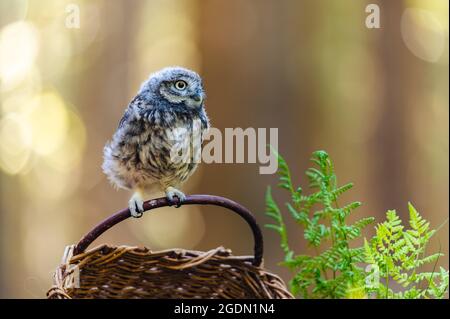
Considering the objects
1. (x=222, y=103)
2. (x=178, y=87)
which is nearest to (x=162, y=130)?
(x=178, y=87)

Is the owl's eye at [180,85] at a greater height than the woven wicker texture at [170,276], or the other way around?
the owl's eye at [180,85]

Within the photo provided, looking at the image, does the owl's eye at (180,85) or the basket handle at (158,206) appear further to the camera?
the owl's eye at (180,85)

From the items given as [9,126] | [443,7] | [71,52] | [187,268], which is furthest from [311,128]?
[187,268]

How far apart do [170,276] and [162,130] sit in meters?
0.24

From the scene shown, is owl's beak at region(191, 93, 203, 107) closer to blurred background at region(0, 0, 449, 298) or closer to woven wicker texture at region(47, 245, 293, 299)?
woven wicker texture at region(47, 245, 293, 299)

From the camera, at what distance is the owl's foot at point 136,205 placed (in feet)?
2.56

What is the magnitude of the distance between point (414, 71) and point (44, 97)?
4.22ft

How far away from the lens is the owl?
85cm

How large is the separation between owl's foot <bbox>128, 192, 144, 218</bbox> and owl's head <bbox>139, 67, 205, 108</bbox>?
16 centimetres

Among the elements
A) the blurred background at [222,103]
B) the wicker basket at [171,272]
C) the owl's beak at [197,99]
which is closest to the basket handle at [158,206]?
the wicker basket at [171,272]

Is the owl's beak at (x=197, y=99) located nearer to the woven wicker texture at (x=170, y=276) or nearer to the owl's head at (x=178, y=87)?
the owl's head at (x=178, y=87)

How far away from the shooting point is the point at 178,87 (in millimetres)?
857

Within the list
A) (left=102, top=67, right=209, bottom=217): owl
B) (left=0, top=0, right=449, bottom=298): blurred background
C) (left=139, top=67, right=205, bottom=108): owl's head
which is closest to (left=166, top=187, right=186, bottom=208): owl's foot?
(left=102, top=67, right=209, bottom=217): owl

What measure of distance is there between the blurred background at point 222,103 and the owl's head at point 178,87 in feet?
2.25
